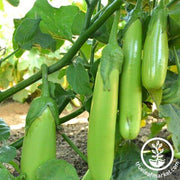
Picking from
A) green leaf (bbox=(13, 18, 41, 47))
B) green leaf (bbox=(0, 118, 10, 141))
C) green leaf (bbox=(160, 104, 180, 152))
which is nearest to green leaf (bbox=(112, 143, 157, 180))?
green leaf (bbox=(160, 104, 180, 152))

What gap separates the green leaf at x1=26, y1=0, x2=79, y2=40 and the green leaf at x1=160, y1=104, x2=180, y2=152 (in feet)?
1.03

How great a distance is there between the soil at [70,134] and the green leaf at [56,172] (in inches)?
27.3

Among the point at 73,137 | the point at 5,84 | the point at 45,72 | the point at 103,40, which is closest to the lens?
the point at 45,72

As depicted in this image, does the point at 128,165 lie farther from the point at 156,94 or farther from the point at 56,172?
the point at 156,94

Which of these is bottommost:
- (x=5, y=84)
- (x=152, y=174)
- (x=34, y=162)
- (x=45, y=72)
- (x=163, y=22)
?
(x=5, y=84)

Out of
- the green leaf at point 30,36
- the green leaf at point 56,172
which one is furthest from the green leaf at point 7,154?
the green leaf at point 30,36

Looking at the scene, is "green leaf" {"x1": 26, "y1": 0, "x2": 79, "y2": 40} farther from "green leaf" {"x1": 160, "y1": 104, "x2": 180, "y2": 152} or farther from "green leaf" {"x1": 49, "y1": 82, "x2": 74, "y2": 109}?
A: "green leaf" {"x1": 160, "y1": 104, "x2": 180, "y2": 152}

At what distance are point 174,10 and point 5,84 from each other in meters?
2.59

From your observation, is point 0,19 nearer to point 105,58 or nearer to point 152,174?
point 152,174

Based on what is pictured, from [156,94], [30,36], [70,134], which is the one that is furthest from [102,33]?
[70,134]

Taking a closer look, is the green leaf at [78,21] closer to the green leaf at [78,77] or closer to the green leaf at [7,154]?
the green leaf at [78,77]

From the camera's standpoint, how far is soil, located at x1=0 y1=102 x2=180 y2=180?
1571mm

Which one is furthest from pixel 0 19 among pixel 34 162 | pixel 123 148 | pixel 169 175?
pixel 34 162

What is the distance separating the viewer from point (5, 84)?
10.3ft
